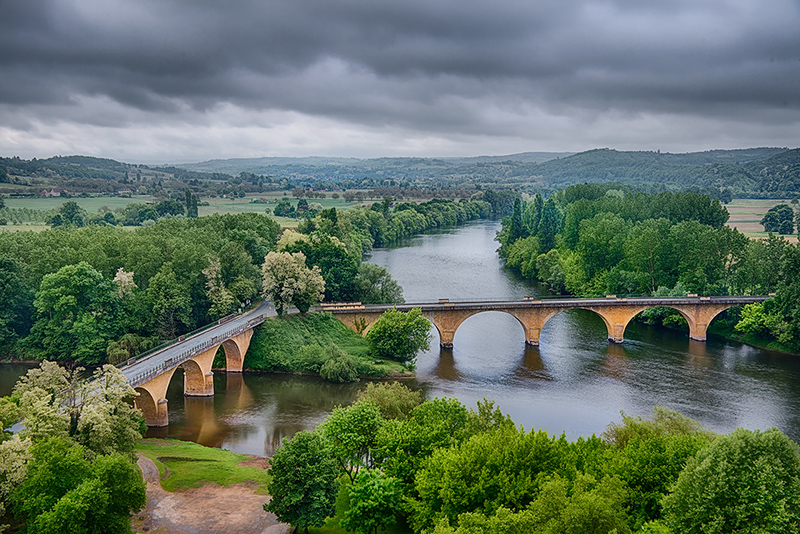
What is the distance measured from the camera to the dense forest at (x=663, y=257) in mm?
85812

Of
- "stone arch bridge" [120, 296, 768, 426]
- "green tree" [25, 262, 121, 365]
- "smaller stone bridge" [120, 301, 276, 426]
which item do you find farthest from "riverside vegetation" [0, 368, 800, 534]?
"green tree" [25, 262, 121, 365]

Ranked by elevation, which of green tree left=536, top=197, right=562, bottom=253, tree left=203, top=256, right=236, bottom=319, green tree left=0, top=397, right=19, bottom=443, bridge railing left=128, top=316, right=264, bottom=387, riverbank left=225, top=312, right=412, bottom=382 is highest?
green tree left=536, top=197, right=562, bottom=253

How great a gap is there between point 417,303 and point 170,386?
30.8 meters

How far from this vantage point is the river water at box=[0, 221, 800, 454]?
59281 millimetres

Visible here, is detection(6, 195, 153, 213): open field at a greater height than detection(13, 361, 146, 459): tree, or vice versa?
detection(6, 195, 153, 213): open field

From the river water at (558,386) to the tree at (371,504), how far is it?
783 inches

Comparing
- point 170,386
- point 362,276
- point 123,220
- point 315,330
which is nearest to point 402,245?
point 123,220

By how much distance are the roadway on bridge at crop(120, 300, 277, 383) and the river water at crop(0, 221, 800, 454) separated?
515cm

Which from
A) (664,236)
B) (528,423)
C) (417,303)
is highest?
(664,236)

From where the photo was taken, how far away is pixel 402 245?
170m

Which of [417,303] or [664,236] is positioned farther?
[664,236]

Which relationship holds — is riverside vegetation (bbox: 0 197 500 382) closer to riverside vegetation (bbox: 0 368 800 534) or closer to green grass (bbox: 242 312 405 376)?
green grass (bbox: 242 312 405 376)

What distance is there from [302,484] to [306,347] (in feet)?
126

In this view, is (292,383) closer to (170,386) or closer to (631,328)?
(170,386)
